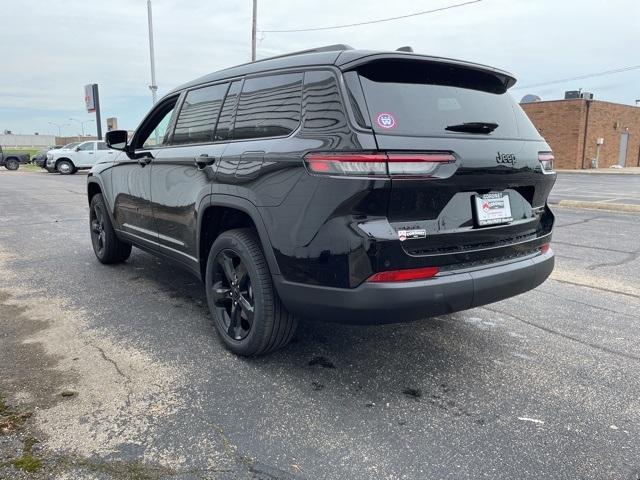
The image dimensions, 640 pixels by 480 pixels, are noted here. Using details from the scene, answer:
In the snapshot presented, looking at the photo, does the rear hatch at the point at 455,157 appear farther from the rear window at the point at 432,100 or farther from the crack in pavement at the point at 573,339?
the crack in pavement at the point at 573,339

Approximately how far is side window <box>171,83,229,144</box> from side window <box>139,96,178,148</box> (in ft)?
0.84

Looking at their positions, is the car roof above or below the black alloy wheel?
above

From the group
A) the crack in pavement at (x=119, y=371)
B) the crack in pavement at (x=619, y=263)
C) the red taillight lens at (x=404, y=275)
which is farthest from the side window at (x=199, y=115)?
the crack in pavement at (x=619, y=263)

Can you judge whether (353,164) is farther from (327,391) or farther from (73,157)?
(73,157)

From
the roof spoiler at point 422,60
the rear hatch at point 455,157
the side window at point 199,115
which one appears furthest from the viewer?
the side window at point 199,115

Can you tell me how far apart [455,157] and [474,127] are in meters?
0.34

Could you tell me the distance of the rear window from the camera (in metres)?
2.64

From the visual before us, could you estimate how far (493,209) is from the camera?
9.45 feet

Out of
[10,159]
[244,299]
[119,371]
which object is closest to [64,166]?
[10,159]

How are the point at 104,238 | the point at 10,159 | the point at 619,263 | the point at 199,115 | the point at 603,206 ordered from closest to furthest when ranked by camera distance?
the point at 199,115 → the point at 104,238 → the point at 619,263 → the point at 603,206 → the point at 10,159

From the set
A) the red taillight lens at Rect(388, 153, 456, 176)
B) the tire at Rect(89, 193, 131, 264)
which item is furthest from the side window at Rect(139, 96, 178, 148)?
the red taillight lens at Rect(388, 153, 456, 176)

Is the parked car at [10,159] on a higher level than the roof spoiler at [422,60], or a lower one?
lower

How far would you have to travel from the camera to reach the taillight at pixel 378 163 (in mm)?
2455

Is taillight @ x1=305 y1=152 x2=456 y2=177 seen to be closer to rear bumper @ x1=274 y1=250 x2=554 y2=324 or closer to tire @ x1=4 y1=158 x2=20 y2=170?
rear bumper @ x1=274 y1=250 x2=554 y2=324
